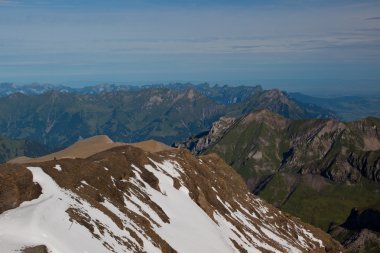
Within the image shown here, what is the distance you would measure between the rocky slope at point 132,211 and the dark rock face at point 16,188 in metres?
0.12

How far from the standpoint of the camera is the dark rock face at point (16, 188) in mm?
62156

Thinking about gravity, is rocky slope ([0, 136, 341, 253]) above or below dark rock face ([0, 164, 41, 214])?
below

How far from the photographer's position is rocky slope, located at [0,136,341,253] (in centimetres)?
5678

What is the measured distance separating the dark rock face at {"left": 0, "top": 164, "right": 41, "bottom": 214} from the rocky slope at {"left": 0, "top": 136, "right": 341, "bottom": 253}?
0.12 meters

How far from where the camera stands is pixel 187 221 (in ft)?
326

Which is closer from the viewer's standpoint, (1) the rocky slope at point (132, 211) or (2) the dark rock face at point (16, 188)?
(1) the rocky slope at point (132, 211)

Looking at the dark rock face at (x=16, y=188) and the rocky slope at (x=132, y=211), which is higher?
the dark rock face at (x=16, y=188)

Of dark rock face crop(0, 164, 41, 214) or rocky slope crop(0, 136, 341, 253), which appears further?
dark rock face crop(0, 164, 41, 214)

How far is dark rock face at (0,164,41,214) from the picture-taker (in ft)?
204

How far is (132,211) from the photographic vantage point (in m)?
83.9

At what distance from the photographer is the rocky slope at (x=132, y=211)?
56781 millimetres

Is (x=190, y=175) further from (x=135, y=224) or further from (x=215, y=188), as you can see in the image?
(x=135, y=224)

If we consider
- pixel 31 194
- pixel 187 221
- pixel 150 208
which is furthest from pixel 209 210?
pixel 31 194

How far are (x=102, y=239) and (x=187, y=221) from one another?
4083 centimetres
